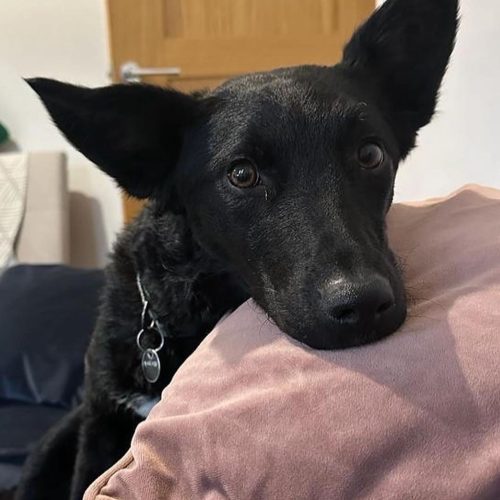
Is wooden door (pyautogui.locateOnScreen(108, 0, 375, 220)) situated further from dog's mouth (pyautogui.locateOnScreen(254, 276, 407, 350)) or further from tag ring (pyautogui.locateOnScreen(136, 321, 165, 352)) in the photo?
dog's mouth (pyautogui.locateOnScreen(254, 276, 407, 350))

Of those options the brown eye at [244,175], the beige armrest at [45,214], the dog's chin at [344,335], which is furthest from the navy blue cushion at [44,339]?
the dog's chin at [344,335]

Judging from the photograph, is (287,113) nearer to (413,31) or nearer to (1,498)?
(413,31)

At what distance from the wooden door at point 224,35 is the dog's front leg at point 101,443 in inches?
67.1

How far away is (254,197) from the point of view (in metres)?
0.92

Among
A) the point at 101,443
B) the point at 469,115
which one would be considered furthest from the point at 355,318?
the point at 469,115

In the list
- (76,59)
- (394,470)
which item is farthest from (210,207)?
(76,59)

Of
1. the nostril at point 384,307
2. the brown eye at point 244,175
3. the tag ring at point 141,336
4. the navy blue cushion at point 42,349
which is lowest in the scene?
the navy blue cushion at point 42,349

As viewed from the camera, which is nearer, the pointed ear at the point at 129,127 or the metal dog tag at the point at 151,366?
the pointed ear at the point at 129,127

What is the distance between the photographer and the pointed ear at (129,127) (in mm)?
954

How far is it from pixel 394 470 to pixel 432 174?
1346 millimetres

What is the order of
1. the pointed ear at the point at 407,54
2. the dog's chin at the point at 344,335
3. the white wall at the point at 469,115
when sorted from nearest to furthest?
the dog's chin at the point at 344,335 → the pointed ear at the point at 407,54 → the white wall at the point at 469,115

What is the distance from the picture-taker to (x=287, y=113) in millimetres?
907

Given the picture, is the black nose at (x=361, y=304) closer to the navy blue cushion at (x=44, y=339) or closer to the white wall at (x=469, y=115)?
the white wall at (x=469, y=115)

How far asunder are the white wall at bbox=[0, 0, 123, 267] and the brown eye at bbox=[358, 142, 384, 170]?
7.51 feet
